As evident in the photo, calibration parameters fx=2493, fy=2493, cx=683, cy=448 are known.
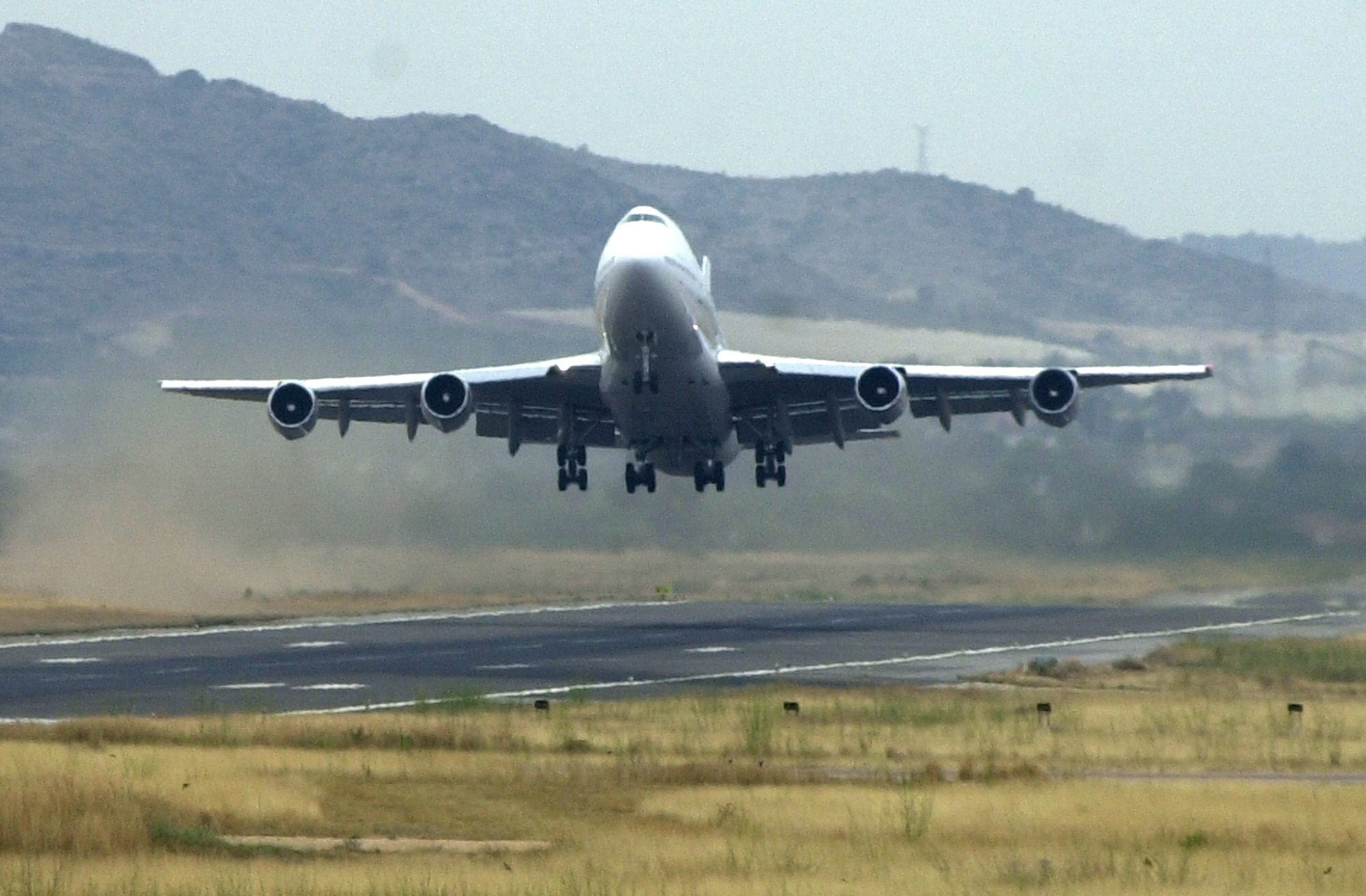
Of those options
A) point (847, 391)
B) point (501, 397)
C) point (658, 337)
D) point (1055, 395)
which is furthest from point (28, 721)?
point (1055, 395)

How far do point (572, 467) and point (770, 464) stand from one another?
179 inches

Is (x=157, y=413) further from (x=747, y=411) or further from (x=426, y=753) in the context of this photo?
(x=426, y=753)

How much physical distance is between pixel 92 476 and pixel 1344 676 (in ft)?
108

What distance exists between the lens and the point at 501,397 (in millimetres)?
54250

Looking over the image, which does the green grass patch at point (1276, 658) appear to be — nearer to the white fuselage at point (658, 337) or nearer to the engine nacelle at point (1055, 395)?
the engine nacelle at point (1055, 395)

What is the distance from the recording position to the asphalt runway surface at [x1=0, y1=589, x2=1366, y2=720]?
41625 mm

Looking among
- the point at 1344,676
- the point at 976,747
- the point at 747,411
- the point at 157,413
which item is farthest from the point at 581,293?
the point at 976,747

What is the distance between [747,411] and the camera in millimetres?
54844

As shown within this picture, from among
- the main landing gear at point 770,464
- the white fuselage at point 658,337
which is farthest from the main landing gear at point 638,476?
the white fuselage at point 658,337

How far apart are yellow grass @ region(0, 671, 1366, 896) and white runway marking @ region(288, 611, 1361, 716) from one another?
2191 millimetres

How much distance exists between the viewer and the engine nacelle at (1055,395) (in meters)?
50.9

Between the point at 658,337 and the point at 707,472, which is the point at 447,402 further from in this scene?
the point at 707,472

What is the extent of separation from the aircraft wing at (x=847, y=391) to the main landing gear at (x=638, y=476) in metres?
2.50

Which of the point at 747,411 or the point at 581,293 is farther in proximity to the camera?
the point at 581,293
